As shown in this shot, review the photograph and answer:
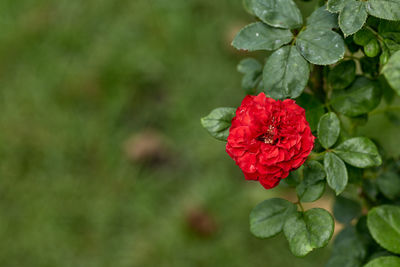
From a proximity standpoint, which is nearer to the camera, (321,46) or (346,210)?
(321,46)

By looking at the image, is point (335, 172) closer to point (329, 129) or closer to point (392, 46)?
point (329, 129)

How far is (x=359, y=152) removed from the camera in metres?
0.94

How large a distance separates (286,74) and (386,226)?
39cm

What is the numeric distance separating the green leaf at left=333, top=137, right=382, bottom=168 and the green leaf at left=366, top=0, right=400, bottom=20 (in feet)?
0.80

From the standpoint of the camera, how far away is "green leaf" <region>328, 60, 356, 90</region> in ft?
3.28

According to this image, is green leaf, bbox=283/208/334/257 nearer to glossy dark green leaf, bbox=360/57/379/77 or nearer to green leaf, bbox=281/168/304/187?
green leaf, bbox=281/168/304/187

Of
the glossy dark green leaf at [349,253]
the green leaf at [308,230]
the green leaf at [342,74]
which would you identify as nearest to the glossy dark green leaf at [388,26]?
the green leaf at [342,74]

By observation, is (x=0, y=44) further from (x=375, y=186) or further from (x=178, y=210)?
(x=375, y=186)

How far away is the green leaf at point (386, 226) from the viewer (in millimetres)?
974

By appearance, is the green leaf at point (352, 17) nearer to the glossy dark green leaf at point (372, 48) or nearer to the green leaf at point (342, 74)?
the glossy dark green leaf at point (372, 48)

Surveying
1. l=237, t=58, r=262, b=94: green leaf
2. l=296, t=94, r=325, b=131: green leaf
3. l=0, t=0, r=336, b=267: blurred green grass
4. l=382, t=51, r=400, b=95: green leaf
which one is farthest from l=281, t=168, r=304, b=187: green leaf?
l=0, t=0, r=336, b=267: blurred green grass

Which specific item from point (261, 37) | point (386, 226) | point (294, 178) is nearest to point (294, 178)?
point (294, 178)

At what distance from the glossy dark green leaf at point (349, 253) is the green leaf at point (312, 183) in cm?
24

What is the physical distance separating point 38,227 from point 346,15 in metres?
1.90
